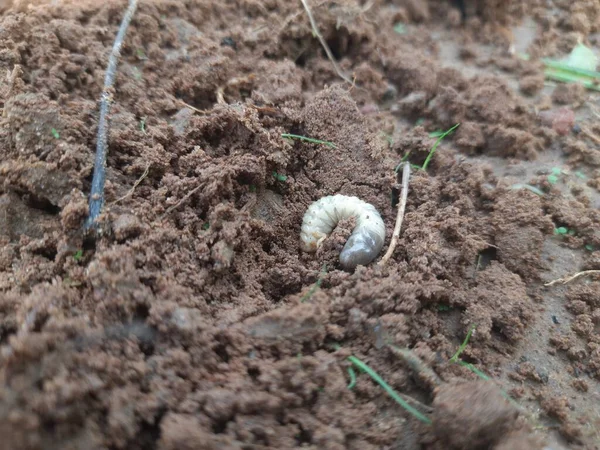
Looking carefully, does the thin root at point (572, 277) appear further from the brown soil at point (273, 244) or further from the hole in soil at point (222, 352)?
the hole in soil at point (222, 352)

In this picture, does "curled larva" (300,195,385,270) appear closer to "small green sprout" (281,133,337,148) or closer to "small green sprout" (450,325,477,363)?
"small green sprout" (281,133,337,148)

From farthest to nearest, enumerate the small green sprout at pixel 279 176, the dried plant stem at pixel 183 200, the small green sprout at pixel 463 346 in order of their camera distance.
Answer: the small green sprout at pixel 279 176
the dried plant stem at pixel 183 200
the small green sprout at pixel 463 346

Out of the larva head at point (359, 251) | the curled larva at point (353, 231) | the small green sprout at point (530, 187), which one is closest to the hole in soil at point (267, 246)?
the curled larva at point (353, 231)

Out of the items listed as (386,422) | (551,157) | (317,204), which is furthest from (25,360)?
(551,157)

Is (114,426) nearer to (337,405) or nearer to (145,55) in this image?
(337,405)

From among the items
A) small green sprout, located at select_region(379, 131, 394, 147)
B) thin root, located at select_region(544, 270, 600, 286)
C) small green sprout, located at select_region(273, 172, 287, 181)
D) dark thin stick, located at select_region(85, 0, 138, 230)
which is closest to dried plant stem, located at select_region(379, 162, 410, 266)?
small green sprout, located at select_region(379, 131, 394, 147)

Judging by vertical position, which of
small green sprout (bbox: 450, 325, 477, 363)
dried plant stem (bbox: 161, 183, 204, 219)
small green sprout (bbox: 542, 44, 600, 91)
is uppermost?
small green sprout (bbox: 542, 44, 600, 91)

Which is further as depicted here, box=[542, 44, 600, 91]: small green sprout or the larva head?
box=[542, 44, 600, 91]: small green sprout
